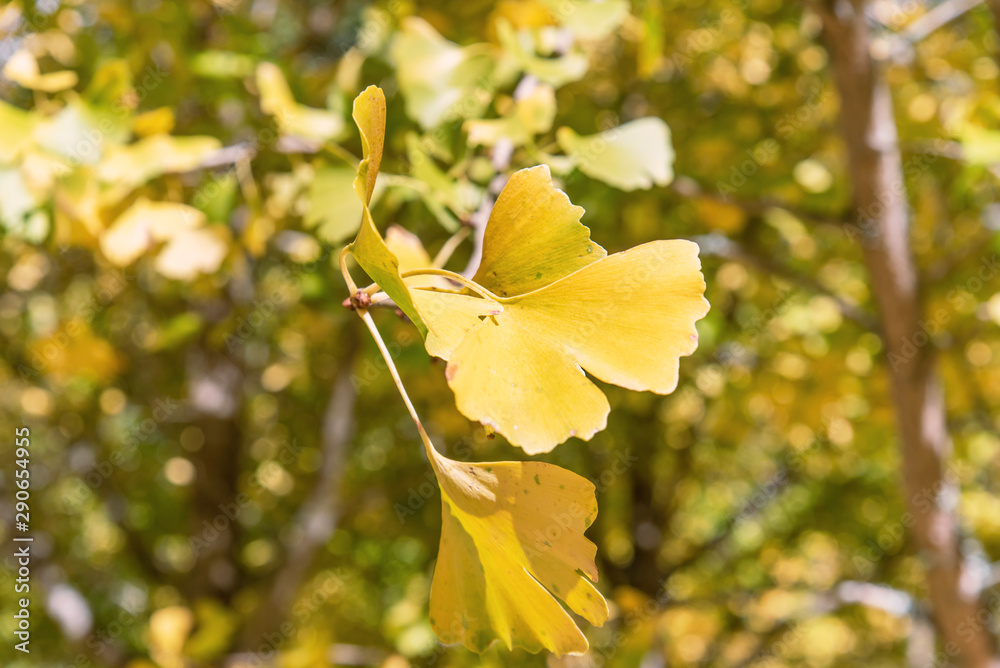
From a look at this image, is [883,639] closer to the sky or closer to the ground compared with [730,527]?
closer to the ground

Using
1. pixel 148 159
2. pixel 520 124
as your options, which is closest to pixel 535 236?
pixel 520 124


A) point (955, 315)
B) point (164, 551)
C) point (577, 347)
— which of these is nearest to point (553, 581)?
point (577, 347)

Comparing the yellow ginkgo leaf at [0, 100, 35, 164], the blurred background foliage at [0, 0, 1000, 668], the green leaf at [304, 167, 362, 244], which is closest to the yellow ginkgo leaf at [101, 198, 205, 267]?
the blurred background foliage at [0, 0, 1000, 668]

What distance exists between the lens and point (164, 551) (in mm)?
3299

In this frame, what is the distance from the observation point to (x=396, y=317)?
0.57 metres

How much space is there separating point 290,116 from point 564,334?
53cm

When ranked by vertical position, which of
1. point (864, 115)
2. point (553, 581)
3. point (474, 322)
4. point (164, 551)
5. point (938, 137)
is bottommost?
point (164, 551)

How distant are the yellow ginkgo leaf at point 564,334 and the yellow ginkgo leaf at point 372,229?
1cm

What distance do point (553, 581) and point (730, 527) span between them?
2.55 metres

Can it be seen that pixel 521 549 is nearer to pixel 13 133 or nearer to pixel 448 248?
pixel 448 248

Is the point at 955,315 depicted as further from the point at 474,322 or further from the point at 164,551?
the point at 164,551

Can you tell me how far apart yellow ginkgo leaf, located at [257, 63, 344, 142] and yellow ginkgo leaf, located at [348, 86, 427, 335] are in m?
0.41

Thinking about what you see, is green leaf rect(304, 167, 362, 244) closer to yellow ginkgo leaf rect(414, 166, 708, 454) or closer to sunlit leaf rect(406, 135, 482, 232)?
sunlit leaf rect(406, 135, 482, 232)

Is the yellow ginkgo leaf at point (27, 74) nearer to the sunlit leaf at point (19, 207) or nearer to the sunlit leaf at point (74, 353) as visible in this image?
the sunlit leaf at point (19, 207)
